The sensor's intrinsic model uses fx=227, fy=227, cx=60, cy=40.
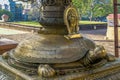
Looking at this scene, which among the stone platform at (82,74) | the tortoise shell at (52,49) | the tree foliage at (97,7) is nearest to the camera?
the stone platform at (82,74)

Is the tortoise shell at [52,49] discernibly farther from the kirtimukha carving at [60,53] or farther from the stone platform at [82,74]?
the stone platform at [82,74]

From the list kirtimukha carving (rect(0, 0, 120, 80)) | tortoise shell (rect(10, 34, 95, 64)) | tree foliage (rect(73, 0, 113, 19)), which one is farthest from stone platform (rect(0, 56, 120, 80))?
tree foliage (rect(73, 0, 113, 19))

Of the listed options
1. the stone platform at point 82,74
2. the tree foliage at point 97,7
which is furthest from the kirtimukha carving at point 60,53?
the tree foliage at point 97,7

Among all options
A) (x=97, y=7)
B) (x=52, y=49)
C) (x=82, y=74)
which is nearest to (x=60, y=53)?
(x=52, y=49)

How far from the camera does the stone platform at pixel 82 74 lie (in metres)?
2.15

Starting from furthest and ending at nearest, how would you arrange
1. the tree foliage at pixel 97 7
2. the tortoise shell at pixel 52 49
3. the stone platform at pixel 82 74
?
the tree foliage at pixel 97 7
the tortoise shell at pixel 52 49
the stone platform at pixel 82 74

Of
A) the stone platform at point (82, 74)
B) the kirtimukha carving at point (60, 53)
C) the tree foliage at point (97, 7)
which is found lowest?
the stone platform at point (82, 74)

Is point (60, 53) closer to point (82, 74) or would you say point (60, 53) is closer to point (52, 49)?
point (52, 49)

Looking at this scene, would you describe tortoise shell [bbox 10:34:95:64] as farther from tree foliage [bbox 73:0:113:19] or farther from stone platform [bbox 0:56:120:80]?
tree foliage [bbox 73:0:113:19]

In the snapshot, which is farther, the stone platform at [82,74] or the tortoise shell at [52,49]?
the tortoise shell at [52,49]

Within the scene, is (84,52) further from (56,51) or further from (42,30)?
(42,30)

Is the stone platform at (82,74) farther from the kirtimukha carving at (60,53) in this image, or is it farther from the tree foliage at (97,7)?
the tree foliage at (97,7)

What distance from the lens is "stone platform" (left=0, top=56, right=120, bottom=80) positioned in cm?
215

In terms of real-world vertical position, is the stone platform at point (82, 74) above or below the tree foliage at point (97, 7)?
below
